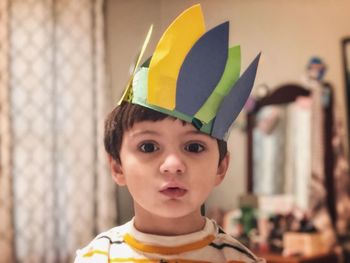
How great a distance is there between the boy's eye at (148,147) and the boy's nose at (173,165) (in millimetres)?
29

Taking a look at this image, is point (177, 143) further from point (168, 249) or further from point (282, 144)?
point (282, 144)

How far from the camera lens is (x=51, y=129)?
107 inches

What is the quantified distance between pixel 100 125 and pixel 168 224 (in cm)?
231

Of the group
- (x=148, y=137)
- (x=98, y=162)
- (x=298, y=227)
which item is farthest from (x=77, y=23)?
(x=148, y=137)

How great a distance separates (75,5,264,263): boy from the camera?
0.59 metres

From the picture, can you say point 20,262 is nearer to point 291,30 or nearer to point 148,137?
point 291,30

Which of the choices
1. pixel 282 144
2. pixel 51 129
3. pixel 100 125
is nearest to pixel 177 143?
pixel 282 144

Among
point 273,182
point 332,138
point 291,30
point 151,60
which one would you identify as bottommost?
point 273,182

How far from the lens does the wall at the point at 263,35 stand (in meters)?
2.47

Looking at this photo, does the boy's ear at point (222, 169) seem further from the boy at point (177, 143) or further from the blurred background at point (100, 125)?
the blurred background at point (100, 125)

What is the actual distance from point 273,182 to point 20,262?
1347 millimetres

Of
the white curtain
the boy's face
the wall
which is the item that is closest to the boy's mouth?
the boy's face

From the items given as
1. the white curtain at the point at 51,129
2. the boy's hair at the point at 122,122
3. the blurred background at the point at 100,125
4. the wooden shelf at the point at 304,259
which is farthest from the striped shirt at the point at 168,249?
the white curtain at the point at 51,129

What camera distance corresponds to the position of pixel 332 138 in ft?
7.63
